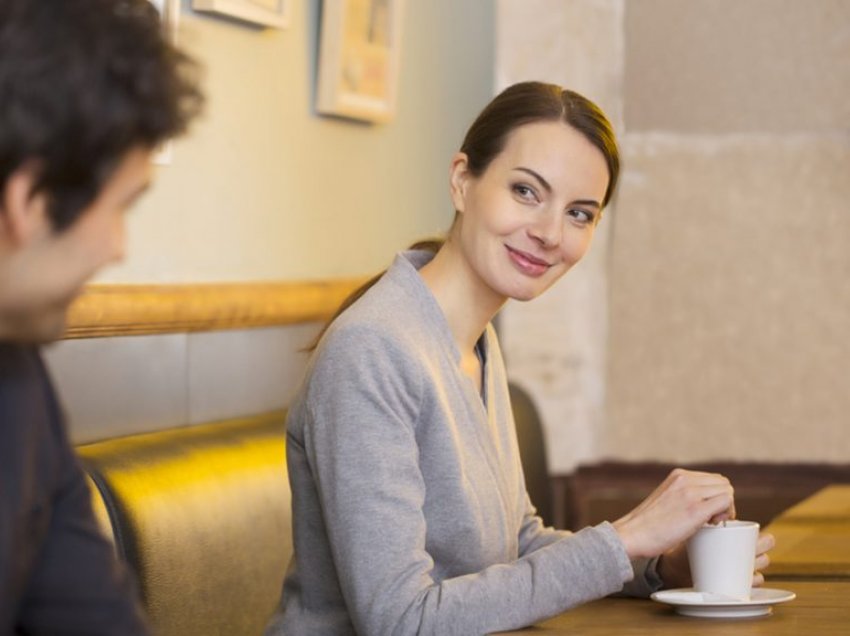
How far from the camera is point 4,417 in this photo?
114 centimetres

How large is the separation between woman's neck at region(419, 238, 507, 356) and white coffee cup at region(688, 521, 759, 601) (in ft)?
1.43

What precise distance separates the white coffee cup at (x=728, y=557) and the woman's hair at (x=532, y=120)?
0.54 metres

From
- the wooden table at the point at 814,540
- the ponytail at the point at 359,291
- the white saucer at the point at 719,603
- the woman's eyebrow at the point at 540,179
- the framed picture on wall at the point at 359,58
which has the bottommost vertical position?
the wooden table at the point at 814,540

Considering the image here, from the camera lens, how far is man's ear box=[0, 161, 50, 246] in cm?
97

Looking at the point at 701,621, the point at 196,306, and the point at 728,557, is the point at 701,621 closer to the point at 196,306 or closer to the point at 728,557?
the point at 728,557

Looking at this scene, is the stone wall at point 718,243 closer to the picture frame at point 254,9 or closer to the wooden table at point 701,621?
the picture frame at point 254,9

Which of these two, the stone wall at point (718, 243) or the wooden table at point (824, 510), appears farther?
the stone wall at point (718, 243)

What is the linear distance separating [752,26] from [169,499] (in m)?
2.35

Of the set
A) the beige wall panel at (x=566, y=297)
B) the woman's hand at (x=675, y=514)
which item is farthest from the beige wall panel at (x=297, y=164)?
the woman's hand at (x=675, y=514)

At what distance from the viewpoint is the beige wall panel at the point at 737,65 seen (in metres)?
3.77

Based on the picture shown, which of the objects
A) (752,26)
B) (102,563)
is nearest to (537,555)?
(102,563)

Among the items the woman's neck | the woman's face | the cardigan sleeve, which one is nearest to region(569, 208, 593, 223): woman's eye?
the woman's face

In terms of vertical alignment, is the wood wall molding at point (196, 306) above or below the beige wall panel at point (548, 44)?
below

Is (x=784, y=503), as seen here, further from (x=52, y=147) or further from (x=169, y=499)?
(x=52, y=147)
